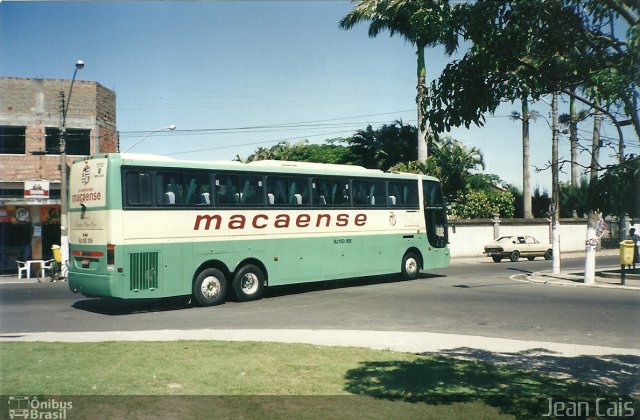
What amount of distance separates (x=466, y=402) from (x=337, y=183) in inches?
489

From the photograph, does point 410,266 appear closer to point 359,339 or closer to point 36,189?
point 359,339

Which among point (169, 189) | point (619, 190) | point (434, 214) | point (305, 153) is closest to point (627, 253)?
point (434, 214)

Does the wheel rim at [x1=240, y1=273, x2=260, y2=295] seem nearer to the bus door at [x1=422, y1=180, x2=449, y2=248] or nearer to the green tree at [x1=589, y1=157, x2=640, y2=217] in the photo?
the bus door at [x1=422, y1=180, x2=449, y2=248]

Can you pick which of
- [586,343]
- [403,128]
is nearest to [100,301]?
[586,343]

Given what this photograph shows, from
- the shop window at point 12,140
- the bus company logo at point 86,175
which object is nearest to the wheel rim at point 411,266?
the bus company logo at point 86,175

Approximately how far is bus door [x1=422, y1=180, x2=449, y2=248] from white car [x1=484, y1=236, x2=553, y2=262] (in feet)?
42.0

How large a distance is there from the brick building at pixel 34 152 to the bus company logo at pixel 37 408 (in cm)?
2531

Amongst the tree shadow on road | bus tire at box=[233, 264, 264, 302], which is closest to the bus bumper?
bus tire at box=[233, 264, 264, 302]

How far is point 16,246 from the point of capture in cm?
3009

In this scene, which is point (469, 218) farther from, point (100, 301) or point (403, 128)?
point (100, 301)

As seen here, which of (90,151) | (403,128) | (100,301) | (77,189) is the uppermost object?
(403,128)

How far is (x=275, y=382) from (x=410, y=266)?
48.3ft

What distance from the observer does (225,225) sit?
50.6 ft

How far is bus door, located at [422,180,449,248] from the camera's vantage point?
21719 millimetres
